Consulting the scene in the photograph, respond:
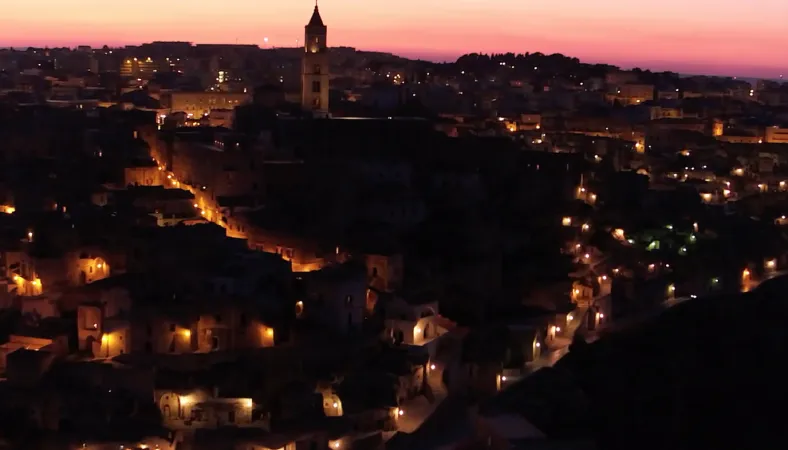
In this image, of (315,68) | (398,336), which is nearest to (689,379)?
(398,336)

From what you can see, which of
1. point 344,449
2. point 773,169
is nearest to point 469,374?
point 344,449

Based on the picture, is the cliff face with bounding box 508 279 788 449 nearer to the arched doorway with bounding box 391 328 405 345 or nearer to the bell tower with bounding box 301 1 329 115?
the arched doorway with bounding box 391 328 405 345

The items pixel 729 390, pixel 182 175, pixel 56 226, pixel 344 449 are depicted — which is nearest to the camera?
pixel 344 449

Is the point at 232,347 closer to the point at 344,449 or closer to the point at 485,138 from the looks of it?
the point at 344,449

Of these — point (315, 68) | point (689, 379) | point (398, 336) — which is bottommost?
point (689, 379)

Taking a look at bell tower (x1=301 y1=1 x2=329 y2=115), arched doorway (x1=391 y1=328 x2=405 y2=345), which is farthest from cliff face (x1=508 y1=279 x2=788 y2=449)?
bell tower (x1=301 y1=1 x2=329 y2=115)

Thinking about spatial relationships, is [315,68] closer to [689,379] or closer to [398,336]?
[398,336]

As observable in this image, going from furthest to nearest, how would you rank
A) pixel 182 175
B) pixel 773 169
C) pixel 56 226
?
pixel 773 169, pixel 182 175, pixel 56 226
